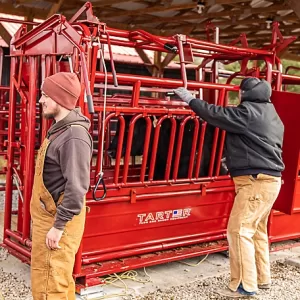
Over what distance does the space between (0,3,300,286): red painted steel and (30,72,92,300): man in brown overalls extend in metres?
0.81

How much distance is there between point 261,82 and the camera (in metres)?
4.30

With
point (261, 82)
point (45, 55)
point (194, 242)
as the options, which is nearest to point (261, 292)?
point (194, 242)

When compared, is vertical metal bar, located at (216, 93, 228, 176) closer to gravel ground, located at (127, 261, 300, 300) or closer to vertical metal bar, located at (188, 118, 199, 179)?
vertical metal bar, located at (188, 118, 199, 179)

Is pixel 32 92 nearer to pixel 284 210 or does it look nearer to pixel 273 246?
pixel 284 210

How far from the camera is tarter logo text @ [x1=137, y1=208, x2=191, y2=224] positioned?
15.4ft

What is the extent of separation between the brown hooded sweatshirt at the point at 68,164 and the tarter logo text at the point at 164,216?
5.80 ft

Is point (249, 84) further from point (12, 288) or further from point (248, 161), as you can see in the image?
point (12, 288)

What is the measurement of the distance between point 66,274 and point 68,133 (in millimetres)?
834

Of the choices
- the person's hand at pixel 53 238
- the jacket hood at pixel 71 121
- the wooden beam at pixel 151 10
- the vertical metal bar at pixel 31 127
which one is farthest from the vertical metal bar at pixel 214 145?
the wooden beam at pixel 151 10

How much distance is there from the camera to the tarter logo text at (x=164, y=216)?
4.70 m

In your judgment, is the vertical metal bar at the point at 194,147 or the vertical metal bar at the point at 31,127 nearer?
the vertical metal bar at the point at 31,127

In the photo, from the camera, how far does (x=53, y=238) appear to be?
9.59 ft

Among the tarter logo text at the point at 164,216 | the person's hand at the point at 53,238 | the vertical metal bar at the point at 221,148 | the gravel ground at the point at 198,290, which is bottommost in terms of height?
the gravel ground at the point at 198,290

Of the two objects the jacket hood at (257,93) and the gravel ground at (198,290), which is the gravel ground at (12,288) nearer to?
the gravel ground at (198,290)
